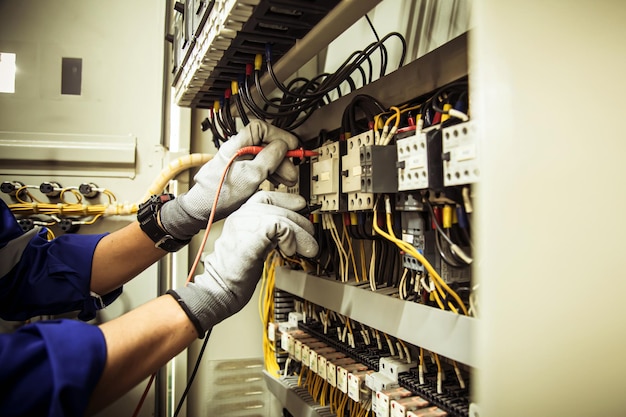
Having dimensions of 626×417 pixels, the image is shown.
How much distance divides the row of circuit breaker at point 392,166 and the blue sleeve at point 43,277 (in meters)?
0.70

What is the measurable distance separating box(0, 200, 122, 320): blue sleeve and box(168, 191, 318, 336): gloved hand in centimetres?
54

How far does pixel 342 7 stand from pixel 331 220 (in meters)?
0.61

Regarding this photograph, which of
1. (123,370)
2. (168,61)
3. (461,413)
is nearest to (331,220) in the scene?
(461,413)

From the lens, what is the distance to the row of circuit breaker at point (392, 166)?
A: 675 millimetres

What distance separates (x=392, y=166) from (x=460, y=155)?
194mm

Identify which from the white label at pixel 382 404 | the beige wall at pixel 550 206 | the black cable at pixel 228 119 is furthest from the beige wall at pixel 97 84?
the beige wall at pixel 550 206

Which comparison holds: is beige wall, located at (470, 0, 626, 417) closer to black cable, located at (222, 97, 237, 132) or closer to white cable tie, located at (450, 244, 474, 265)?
white cable tie, located at (450, 244, 474, 265)

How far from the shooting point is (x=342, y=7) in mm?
765

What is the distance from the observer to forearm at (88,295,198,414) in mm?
663

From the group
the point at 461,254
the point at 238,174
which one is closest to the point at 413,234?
the point at 461,254

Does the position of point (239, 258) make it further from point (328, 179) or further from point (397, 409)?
point (397, 409)

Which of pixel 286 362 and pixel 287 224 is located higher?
pixel 287 224

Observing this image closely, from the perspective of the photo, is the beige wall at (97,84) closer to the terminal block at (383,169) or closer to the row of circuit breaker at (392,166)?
the row of circuit breaker at (392,166)

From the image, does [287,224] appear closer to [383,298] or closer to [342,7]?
[383,298]
